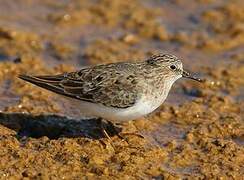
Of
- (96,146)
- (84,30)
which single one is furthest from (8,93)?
(84,30)

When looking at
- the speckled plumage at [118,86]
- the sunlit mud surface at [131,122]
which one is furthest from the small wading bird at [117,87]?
the sunlit mud surface at [131,122]

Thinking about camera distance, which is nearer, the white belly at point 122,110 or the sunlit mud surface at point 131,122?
the sunlit mud surface at point 131,122

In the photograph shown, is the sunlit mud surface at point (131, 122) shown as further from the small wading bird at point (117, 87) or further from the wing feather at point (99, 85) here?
the wing feather at point (99, 85)

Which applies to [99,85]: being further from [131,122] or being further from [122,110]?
[131,122]

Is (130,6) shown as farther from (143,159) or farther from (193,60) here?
(143,159)

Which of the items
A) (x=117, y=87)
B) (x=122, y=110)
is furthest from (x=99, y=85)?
(x=122, y=110)

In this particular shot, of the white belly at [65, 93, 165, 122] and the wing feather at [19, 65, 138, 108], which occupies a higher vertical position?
the wing feather at [19, 65, 138, 108]

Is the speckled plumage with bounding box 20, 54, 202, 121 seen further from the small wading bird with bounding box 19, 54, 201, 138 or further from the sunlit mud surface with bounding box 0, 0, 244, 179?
the sunlit mud surface with bounding box 0, 0, 244, 179

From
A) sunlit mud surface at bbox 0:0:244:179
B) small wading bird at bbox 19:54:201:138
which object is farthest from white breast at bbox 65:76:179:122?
sunlit mud surface at bbox 0:0:244:179
